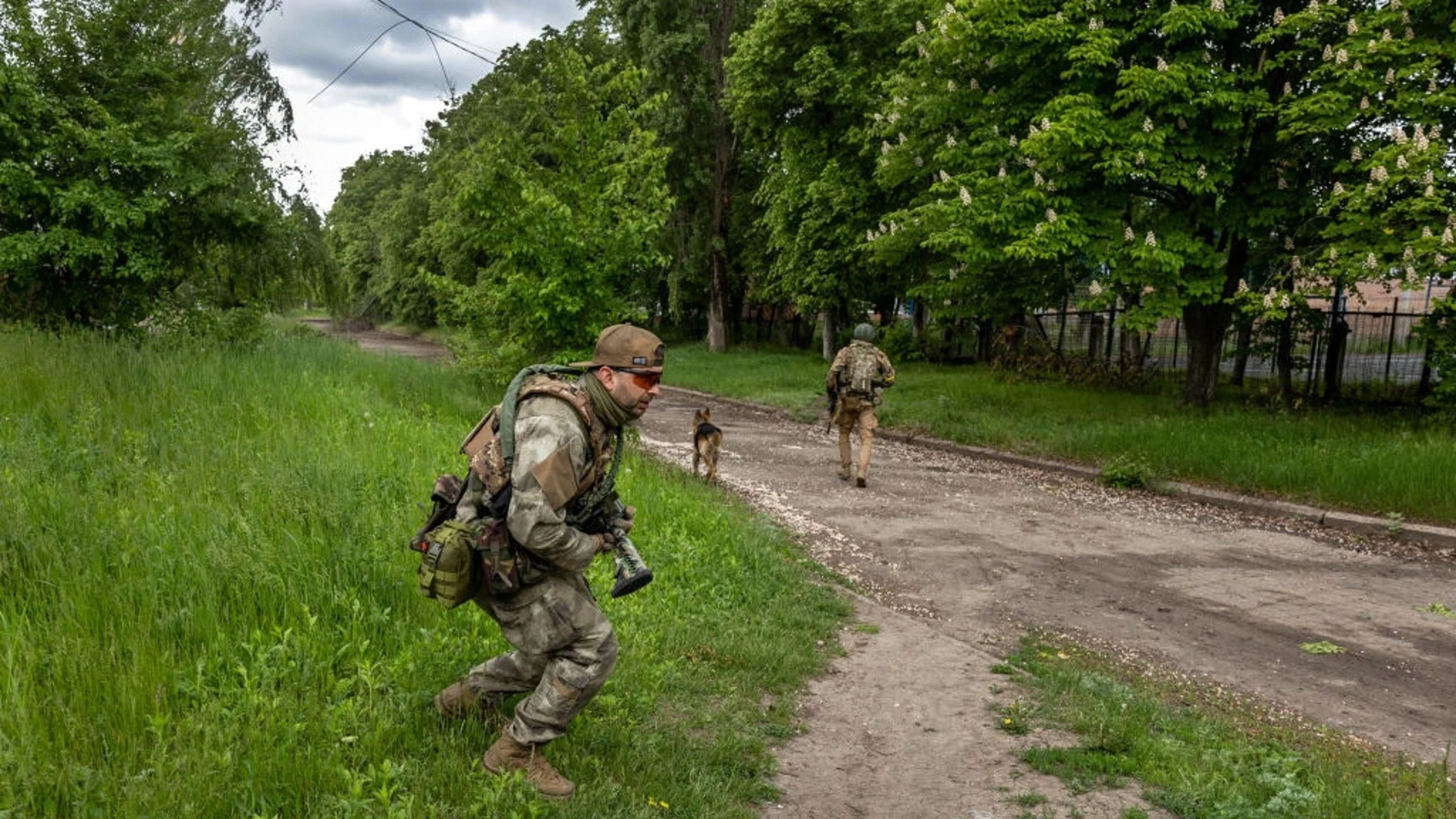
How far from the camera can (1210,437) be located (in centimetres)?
1291

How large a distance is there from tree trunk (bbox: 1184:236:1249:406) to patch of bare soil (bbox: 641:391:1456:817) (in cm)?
476

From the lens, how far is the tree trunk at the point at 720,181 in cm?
3222

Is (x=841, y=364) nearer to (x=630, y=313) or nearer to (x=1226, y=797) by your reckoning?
(x=630, y=313)

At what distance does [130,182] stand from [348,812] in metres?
12.0

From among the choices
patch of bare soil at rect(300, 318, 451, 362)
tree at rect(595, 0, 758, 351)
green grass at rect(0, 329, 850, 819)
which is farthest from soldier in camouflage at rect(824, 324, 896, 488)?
patch of bare soil at rect(300, 318, 451, 362)

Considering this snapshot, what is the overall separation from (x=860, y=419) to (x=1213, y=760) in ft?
26.1

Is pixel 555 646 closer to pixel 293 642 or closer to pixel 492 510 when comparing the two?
pixel 492 510

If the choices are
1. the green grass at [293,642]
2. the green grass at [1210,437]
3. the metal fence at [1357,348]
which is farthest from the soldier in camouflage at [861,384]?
the metal fence at [1357,348]

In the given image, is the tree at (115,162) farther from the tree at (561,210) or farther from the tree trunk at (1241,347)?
the tree trunk at (1241,347)

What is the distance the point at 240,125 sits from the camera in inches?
560

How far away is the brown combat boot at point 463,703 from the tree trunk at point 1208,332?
46.7ft

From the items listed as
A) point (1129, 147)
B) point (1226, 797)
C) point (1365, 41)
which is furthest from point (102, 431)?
point (1365, 41)

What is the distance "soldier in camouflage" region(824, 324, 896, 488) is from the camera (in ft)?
39.4

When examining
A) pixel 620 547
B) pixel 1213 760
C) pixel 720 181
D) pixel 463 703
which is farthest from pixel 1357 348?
pixel 720 181
